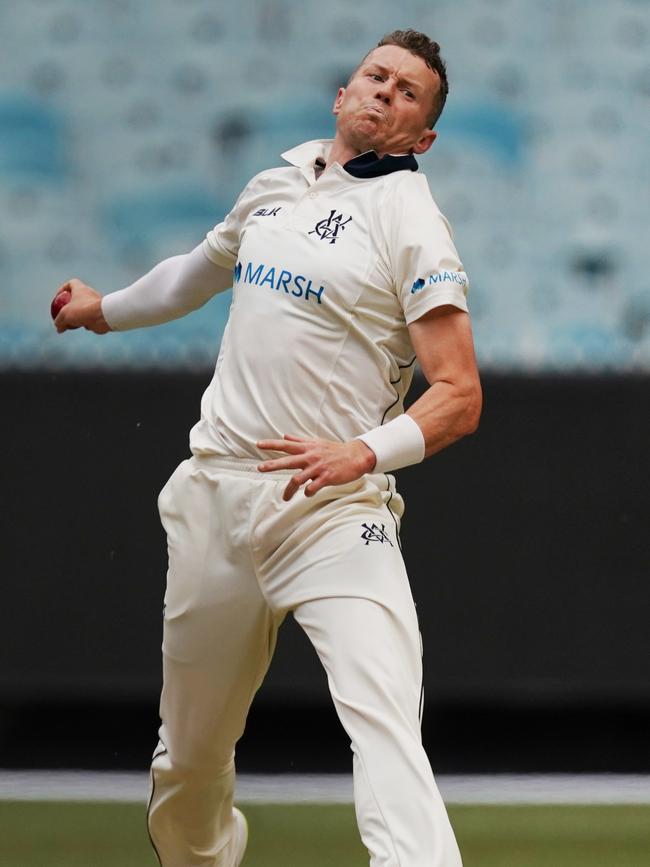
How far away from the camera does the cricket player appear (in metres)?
2.72

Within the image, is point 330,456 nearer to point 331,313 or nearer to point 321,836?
point 331,313

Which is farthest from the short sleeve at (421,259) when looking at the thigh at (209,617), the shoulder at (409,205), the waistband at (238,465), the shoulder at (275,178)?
the thigh at (209,617)

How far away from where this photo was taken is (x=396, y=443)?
2.79 metres

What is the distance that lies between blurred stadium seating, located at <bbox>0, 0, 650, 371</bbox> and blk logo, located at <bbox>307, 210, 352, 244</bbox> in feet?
7.67

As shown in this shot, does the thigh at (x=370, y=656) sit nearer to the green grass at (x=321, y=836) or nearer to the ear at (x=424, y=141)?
the ear at (x=424, y=141)

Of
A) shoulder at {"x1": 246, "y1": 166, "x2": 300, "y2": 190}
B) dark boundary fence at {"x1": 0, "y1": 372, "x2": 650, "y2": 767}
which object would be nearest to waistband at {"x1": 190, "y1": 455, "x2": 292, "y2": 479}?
shoulder at {"x1": 246, "y1": 166, "x2": 300, "y2": 190}

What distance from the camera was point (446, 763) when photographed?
532cm

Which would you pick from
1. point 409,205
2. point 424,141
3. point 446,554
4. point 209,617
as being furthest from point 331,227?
point 446,554

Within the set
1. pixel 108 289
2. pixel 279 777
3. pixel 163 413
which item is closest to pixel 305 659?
pixel 279 777

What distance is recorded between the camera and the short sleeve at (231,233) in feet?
11.0

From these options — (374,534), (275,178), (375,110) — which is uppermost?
(375,110)

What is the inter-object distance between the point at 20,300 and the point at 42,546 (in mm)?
924

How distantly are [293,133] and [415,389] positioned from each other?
Answer: 111 cm

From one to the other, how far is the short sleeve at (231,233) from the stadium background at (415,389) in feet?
5.88
